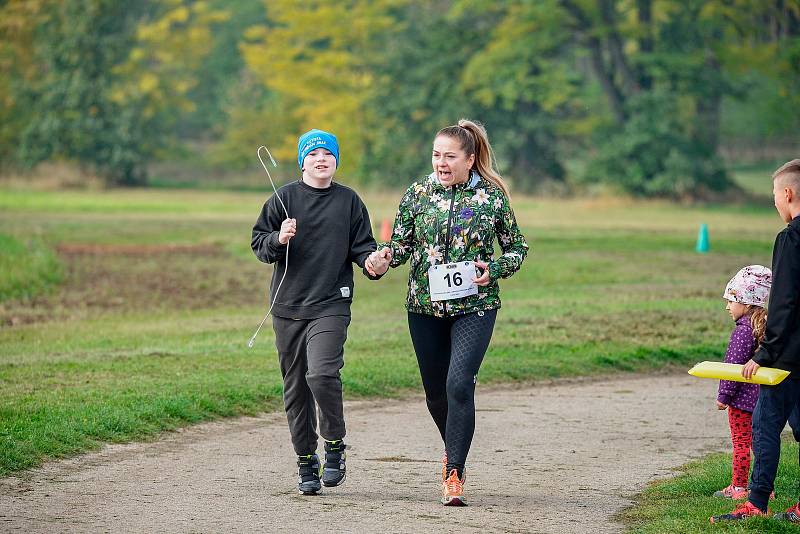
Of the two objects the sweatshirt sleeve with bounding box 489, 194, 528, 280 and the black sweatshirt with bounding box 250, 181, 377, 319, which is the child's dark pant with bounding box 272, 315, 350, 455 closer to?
the black sweatshirt with bounding box 250, 181, 377, 319

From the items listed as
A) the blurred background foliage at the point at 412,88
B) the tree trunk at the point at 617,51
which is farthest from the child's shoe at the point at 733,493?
the tree trunk at the point at 617,51

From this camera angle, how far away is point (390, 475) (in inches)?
349

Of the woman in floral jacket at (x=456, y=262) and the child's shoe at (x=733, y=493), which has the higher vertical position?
the woman in floral jacket at (x=456, y=262)

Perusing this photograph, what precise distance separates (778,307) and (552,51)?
52.0 meters

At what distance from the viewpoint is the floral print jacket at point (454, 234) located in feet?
25.8

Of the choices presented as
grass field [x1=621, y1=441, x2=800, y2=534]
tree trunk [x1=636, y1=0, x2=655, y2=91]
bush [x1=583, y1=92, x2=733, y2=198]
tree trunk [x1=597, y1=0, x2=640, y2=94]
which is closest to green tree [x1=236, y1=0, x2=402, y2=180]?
tree trunk [x1=597, y1=0, x2=640, y2=94]

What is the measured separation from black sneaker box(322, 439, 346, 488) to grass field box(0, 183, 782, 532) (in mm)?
2002

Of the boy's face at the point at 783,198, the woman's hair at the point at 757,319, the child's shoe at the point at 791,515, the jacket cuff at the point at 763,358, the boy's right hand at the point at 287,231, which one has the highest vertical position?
the boy's face at the point at 783,198

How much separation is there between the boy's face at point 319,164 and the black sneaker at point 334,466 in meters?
1.56

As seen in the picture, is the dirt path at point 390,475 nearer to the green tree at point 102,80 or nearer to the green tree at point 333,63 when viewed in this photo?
the green tree at point 333,63

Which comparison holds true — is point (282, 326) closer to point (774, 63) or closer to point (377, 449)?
point (377, 449)

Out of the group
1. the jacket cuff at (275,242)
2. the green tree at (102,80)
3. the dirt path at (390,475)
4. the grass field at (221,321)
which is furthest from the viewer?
the green tree at (102,80)

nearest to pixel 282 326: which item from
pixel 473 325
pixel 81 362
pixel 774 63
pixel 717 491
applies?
pixel 473 325

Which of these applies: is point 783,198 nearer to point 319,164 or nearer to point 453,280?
point 453,280
